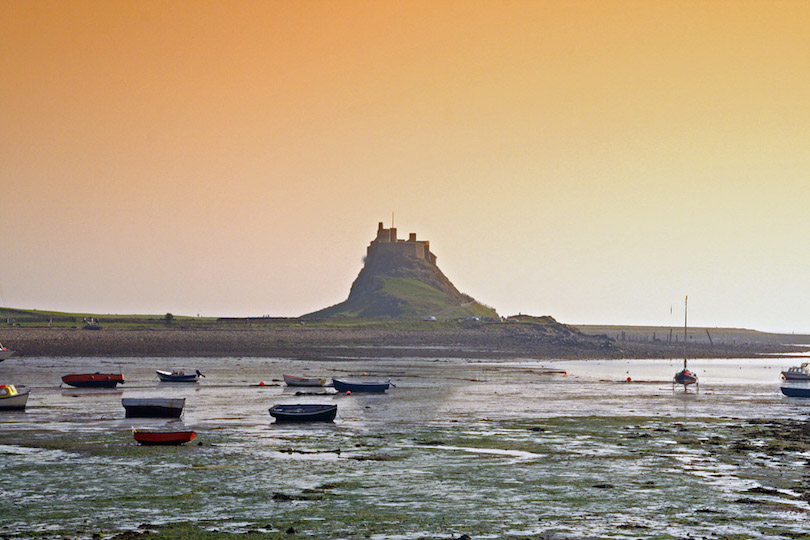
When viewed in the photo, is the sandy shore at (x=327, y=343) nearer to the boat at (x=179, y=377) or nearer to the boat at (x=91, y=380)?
the boat at (x=179, y=377)

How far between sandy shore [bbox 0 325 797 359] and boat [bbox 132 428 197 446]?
7413cm

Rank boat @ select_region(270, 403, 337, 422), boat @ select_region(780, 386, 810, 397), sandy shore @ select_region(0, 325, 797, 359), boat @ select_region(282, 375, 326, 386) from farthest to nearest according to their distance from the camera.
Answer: sandy shore @ select_region(0, 325, 797, 359), boat @ select_region(282, 375, 326, 386), boat @ select_region(780, 386, 810, 397), boat @ select_region(270, 403, 337, 422)

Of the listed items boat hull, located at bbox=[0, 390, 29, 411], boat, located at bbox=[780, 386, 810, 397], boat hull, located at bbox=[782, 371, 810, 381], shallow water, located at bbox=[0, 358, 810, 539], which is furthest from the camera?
boat hull, located at bbox=[782, 371, 810, 381]

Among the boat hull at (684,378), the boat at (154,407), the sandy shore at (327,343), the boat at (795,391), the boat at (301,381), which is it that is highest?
the sandy shore at (327,343)

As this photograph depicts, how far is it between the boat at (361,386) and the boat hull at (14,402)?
2198 centimetres

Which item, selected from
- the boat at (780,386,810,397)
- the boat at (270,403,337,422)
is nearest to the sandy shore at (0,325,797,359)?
the boat at (780,386,810,397)

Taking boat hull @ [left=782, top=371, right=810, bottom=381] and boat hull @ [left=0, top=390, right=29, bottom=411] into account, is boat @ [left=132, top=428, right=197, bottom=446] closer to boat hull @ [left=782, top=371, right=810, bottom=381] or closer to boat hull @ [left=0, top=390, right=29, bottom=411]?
boat hull @ [left=0, top=390, right=29, bottom=411]

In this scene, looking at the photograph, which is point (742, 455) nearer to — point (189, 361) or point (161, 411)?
point (161, 411)

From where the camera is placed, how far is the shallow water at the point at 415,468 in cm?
2514

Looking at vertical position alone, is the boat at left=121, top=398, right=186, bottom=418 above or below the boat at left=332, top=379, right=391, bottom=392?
below

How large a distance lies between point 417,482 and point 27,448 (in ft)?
53.4

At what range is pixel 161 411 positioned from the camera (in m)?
47.9

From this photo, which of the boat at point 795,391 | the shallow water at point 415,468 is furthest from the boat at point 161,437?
the boat at point 795,391

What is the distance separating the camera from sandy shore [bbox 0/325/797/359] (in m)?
119
